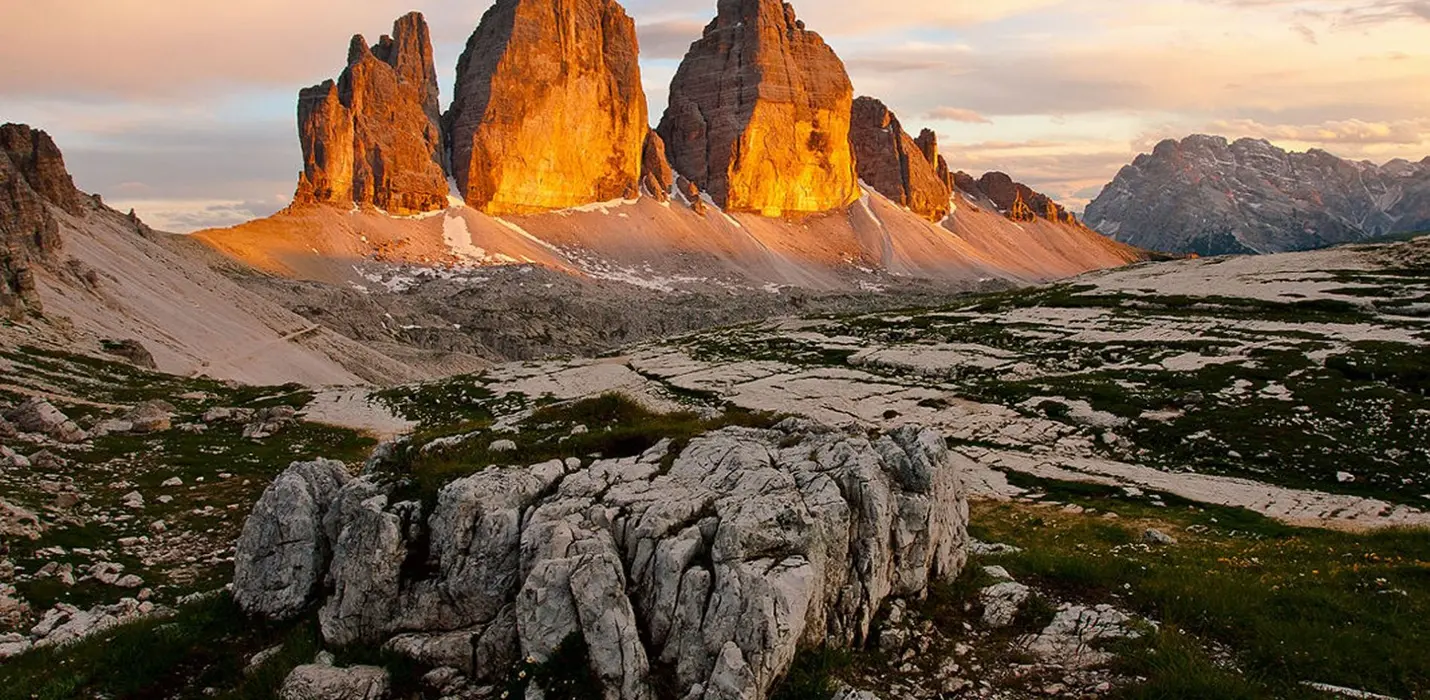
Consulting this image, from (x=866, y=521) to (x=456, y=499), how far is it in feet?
23.4

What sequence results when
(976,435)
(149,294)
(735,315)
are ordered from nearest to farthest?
(976,435)
(149,294)
(735,315)

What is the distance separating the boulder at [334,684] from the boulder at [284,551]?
2869 millimetres

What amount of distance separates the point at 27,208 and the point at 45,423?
58.3 m

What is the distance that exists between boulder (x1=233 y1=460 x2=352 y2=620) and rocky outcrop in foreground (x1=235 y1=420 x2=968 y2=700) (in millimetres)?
32

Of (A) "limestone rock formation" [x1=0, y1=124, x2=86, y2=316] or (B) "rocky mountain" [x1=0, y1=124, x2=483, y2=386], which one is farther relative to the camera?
(B) "rocky mountain" [x1=0, y1=124, x2=483, y2=386]

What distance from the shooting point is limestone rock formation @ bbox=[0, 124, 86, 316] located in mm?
63156

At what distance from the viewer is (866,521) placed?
14.3 metres

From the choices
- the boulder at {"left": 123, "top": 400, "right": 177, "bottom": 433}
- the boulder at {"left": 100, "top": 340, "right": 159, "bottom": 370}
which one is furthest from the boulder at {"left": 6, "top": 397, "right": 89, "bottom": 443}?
→ the boulder at {"left": 100, "top": 340, "right": 159, "bottom": 370}

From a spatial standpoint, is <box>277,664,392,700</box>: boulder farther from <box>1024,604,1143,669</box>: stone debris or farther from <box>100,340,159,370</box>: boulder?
<box>100,340,159,370</box>: boulder

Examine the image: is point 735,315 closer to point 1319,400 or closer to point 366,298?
point 366,298

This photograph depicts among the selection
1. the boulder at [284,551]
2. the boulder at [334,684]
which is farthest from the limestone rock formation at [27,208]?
the boulder at [334,684]

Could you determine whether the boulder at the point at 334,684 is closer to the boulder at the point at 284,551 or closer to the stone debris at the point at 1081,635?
the boulder at the point at 284,551

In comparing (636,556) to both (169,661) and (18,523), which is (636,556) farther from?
(18,523)

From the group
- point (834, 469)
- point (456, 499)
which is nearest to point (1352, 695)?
point (834, 469)
